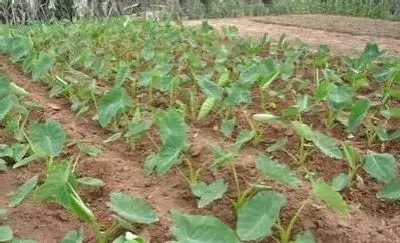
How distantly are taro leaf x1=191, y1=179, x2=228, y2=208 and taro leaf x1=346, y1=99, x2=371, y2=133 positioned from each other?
531 mm

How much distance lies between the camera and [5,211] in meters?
1.47

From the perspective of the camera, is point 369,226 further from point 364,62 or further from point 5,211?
point 364,62

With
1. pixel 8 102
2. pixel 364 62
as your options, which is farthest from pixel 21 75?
pixel 364 62

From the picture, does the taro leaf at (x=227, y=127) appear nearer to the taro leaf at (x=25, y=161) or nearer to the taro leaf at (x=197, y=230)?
the taro leaf at (x=25, y=161)

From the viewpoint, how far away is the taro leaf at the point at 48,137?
1.58m

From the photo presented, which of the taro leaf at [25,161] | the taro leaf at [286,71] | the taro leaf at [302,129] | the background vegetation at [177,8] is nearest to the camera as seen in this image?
the taro leaf at [302,129]

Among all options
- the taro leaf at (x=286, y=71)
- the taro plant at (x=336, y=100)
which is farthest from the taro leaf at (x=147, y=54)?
the taro plant at (x=336, y=100)

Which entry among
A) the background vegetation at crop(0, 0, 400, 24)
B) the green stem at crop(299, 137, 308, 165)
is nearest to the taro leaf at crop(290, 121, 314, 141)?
the green stem at crop(299, 137, 308, 165)

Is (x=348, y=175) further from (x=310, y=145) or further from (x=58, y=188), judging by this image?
(x=58, y=188)

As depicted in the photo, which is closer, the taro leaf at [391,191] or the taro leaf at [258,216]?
the taro leaf at [258,216]

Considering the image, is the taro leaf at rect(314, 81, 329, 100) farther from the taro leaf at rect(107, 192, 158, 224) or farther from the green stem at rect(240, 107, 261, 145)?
the taro leaf at rect(107, 192, 158, 224)

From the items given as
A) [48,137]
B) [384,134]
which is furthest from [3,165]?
[384,134]

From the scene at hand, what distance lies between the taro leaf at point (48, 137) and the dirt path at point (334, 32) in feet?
8.35

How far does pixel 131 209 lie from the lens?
53.4 inches
